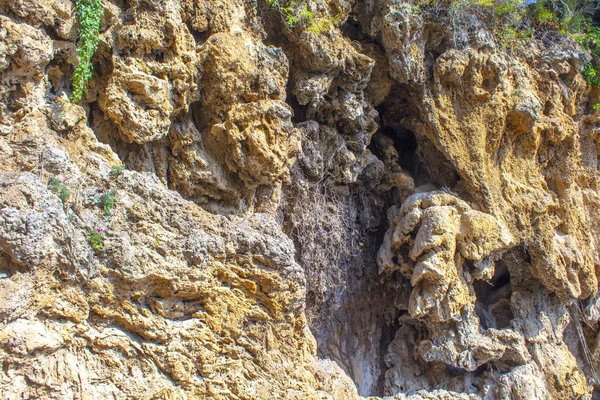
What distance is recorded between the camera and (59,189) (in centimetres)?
340

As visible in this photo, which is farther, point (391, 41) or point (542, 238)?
point (542, 238)

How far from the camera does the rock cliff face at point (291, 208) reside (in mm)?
3469

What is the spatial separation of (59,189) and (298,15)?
10.2 ft

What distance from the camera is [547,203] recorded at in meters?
6.54

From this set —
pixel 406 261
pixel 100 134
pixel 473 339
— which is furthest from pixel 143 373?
pixel 473 339

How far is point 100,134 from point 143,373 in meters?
2.11

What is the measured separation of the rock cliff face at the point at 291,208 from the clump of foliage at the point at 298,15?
7 centimetres

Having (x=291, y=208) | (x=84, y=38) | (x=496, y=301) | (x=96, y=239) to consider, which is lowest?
(x=96, y=239)

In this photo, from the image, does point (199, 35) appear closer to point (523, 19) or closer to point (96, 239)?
point (96, 239)

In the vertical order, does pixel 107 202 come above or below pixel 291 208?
below

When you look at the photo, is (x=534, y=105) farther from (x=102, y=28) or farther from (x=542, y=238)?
(x=102, y=28)

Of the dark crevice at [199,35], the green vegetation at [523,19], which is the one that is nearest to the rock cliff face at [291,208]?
the dark crevice at [199,35]

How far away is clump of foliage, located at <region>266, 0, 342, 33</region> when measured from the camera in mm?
5207

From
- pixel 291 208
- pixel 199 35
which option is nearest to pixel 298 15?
pixel 199 35
